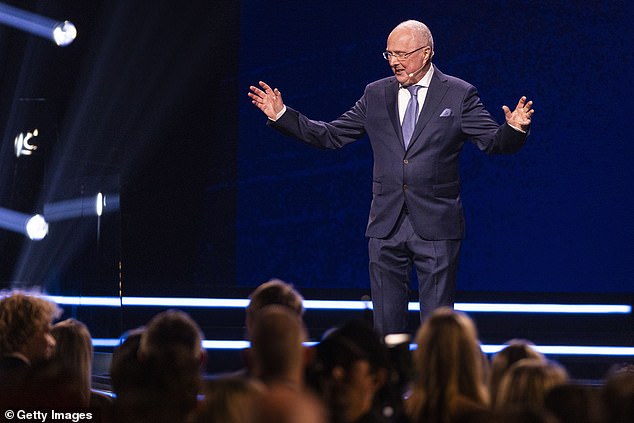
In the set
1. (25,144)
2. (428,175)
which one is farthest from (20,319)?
(25,144)

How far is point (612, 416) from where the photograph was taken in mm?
2691

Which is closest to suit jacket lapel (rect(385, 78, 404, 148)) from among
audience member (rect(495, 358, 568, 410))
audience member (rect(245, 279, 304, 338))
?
audience member (rect(245, 279, 304, 338))

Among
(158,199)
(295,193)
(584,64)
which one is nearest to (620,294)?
(584,64)

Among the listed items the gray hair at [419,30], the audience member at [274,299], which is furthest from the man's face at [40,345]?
the gray hair at [419,30]

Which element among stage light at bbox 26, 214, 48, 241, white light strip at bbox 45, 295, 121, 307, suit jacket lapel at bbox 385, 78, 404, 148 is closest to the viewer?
suit jacket lapel at bbox 385, 78, 404, 148

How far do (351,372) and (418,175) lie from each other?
217cm

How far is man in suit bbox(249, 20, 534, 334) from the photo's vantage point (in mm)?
5191

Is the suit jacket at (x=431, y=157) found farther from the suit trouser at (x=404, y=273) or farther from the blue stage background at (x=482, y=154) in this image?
the blue stage background at (x=482, y=154)

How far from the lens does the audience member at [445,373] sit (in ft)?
10.1

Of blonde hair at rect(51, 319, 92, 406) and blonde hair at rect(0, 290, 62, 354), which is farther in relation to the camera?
blonde hair at rect(0, 290, 62, 354)

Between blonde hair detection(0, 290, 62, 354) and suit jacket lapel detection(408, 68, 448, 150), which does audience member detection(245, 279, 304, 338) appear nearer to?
blonde hair detection(0, 290, 62, 354)

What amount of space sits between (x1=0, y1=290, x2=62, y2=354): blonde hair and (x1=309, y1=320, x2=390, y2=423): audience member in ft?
3.59

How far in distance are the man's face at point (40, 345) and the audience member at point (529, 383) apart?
Answer: 1618mm

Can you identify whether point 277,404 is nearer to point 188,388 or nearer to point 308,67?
point 188,388
